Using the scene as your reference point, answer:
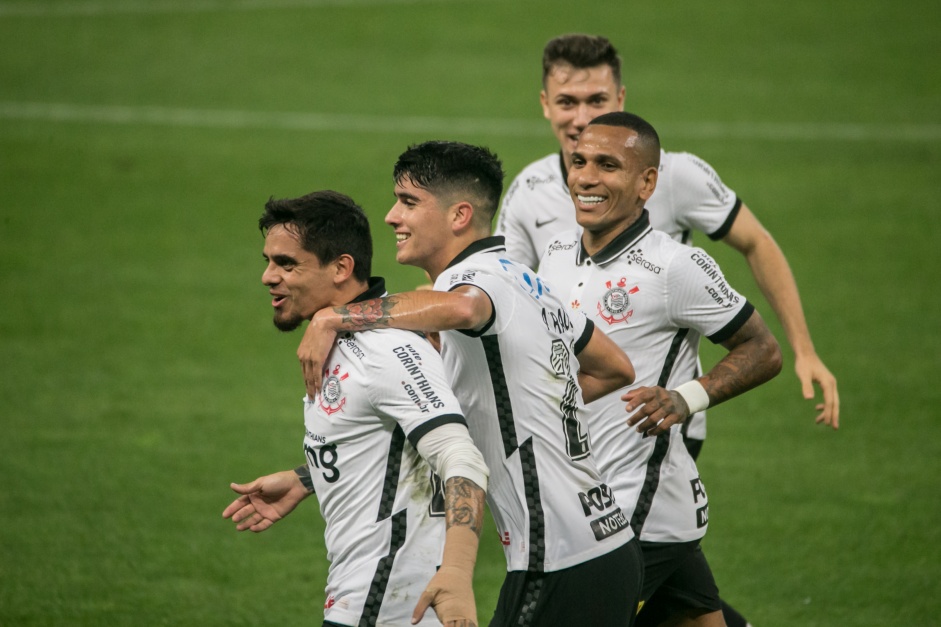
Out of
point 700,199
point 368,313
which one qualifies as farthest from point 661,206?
point 368,313

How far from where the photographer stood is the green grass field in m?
8.23

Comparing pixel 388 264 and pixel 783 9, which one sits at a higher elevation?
pixel 783 9

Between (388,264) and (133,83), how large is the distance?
916cm

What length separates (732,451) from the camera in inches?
405

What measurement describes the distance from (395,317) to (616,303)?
1268 millimetres

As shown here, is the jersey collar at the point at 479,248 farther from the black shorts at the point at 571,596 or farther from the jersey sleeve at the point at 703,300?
the black shorts at the point at 571,596

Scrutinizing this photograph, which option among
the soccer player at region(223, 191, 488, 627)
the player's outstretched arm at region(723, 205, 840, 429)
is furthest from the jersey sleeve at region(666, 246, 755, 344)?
the soccer player at region(223, 191, 488, 627)

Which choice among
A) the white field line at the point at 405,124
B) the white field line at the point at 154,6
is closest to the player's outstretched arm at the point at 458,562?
the white field line at the point at 405,124

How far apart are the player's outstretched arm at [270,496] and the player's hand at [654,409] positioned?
1.30 m

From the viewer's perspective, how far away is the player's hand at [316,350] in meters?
4.25

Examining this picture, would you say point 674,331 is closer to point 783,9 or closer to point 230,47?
point 230,47

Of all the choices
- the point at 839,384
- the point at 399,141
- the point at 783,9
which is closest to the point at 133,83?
the point at 399,141

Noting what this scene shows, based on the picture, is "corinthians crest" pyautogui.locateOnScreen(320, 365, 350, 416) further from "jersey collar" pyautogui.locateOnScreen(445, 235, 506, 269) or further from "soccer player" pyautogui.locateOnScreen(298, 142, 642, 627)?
"jersey collar" pyautogui.locateOnScreen(445, 235, 506, 269)

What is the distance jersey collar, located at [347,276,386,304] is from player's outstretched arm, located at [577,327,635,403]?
79 cm
